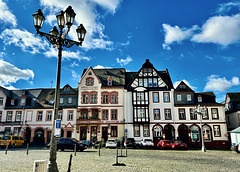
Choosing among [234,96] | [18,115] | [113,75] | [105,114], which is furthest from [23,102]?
[234,96]

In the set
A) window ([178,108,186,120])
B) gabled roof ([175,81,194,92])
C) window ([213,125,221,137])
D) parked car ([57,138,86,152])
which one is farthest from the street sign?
window ([213,125,221,137])

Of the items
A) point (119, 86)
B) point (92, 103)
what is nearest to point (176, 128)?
point (119, 86)

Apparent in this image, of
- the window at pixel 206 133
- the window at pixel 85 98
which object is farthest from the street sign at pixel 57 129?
the window at pixel 206 133

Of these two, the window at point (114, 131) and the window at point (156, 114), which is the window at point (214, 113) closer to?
the window at point (156, 114)

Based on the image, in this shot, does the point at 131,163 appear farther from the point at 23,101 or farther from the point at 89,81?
the point at 23,101

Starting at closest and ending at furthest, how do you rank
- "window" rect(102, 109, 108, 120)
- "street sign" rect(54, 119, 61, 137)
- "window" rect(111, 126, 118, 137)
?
"street sign" rect(54, 119, 61, 137) < "window" rect(111, 126, 118, 137) < "window" rect(102, 109, 108, 120)

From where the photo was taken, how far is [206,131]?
34.9 meters

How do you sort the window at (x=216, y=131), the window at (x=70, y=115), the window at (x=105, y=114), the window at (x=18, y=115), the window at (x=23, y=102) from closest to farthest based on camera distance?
the window at (x=216, y=131)
the window at (x=105, y=114)
the window at (x=70, y=115)
the window at (x=18, y=115)
the window at (x=23, y=102)

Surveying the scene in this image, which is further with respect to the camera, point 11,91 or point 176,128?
point 11,91

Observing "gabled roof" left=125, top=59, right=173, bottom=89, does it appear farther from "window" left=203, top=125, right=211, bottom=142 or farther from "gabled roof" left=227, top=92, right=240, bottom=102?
"gabled roof" left=227, top=92, right=240, bottom=102

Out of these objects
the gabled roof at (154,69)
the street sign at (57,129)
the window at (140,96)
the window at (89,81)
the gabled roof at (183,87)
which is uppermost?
the gabled roof at (154,69)

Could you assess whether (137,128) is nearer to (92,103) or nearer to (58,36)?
(92,103)

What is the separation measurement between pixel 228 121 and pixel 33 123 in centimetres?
4007

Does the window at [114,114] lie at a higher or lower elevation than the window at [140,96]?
lower
